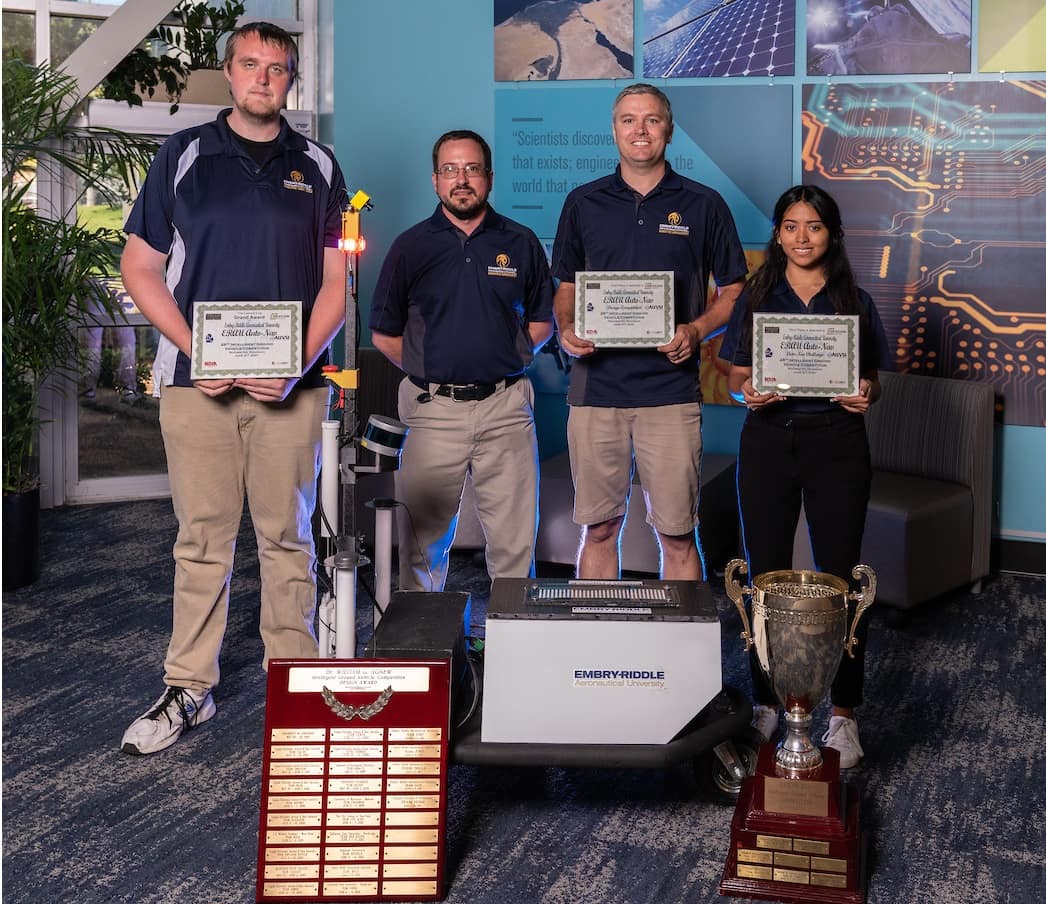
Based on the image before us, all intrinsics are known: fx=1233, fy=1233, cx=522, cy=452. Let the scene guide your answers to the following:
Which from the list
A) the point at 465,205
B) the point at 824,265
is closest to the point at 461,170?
the point at 465,205

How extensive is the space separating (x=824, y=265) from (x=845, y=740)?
3.88 feet

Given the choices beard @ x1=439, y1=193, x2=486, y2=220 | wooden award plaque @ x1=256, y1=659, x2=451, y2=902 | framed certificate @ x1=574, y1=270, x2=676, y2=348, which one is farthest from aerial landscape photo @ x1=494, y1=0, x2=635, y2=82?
wooden award plaque @ x1=256, y1=659, x2=451, y2=902

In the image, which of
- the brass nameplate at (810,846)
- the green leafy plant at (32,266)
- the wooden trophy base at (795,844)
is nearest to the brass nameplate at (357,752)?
the wooden trophy base at (795,844)

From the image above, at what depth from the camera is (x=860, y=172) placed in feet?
16.3

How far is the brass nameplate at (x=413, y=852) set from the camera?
2.42m

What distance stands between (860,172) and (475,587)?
2271mm

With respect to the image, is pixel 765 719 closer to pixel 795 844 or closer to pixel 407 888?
pixel 795 844

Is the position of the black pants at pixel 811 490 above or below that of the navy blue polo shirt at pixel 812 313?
below

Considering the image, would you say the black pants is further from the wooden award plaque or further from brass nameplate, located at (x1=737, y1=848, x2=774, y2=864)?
the wooden award plaque

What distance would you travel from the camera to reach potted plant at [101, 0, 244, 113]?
19.1 feet

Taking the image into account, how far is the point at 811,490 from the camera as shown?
9.86 feet

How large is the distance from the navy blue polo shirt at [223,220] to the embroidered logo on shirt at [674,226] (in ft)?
3.16

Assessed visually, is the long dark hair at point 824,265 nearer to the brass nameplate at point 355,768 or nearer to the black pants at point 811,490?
the black pants at point 811,490

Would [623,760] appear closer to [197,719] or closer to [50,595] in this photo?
[197,719]
